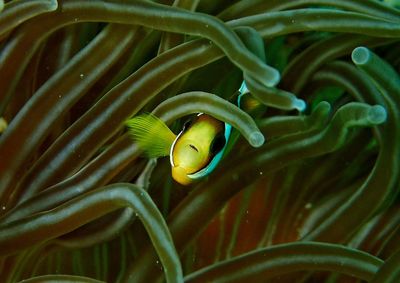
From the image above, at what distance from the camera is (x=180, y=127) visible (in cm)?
139

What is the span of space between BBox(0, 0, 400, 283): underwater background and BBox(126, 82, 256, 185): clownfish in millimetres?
29

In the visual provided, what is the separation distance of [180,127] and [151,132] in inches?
9.5

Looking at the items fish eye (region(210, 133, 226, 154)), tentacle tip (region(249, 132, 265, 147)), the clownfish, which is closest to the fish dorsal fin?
the clownfish

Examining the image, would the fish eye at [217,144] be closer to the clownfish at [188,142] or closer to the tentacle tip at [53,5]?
the clownfish at [188,142]

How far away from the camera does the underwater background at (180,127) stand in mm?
1127

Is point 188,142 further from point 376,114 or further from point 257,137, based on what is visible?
point 376,114

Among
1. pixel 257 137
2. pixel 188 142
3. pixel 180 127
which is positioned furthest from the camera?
pixel 180 127

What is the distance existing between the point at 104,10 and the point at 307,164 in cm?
59

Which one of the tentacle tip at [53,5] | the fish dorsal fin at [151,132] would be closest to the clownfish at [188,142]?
the fish dorsal fin at [151,132]

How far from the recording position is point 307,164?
4.54ft

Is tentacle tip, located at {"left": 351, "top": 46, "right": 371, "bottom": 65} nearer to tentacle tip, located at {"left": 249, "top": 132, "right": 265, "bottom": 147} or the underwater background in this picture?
the underwater background

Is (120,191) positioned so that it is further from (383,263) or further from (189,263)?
(383,263)

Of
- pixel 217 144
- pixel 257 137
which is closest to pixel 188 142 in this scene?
pixel 217 144

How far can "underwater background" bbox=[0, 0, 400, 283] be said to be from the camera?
113 cm
